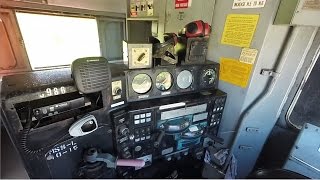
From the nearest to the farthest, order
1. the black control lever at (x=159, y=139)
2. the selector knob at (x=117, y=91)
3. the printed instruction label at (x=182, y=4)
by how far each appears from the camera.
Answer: the selector knob at (x=117, y=91)
the black control lever at (x=159, y=139)
the printed instruction label at (x=182, y=4)

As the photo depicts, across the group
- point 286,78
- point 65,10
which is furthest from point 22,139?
point 65,10

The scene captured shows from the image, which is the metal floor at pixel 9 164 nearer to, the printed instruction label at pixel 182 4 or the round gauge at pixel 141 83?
the round gauge at pixel 141 83

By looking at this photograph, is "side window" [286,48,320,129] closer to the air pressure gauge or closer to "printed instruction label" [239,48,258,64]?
"printed instruction label" [239,48,258,64]

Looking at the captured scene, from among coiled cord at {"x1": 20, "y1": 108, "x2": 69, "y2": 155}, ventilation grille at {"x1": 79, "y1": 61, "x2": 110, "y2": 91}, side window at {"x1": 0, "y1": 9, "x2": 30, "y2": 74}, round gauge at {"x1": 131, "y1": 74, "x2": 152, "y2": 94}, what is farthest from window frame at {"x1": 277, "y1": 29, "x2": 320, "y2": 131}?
side window at {"x1": 0, "y1": 9, "x2": 30, "y2": 74}

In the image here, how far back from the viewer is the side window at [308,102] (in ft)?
3.94

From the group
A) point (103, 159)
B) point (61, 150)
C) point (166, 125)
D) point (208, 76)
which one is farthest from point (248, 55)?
point (61, 150)

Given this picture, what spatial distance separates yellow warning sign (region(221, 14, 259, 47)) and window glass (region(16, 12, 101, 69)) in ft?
7.82

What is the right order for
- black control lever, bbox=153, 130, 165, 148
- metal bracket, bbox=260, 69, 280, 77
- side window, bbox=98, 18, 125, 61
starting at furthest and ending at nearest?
side window, bbox=98, 18, 125, 61, metal bracket, bbox=260, 69, 280, 77, black control lever, bbox=153, 130, 165, 148

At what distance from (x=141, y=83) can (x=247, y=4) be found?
0.82 metres

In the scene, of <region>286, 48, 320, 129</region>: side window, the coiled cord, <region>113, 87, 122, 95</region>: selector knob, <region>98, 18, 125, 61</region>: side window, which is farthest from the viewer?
<region>98, 18, 125, 61</region>: side window

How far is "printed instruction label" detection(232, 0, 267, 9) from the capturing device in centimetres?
99

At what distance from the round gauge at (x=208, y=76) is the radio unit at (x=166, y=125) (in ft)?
0.24

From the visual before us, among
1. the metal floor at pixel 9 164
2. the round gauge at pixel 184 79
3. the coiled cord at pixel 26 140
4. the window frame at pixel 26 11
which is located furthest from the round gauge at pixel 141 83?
the window frame at pixel 26 11

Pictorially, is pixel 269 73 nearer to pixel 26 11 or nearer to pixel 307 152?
pixel 307 152
